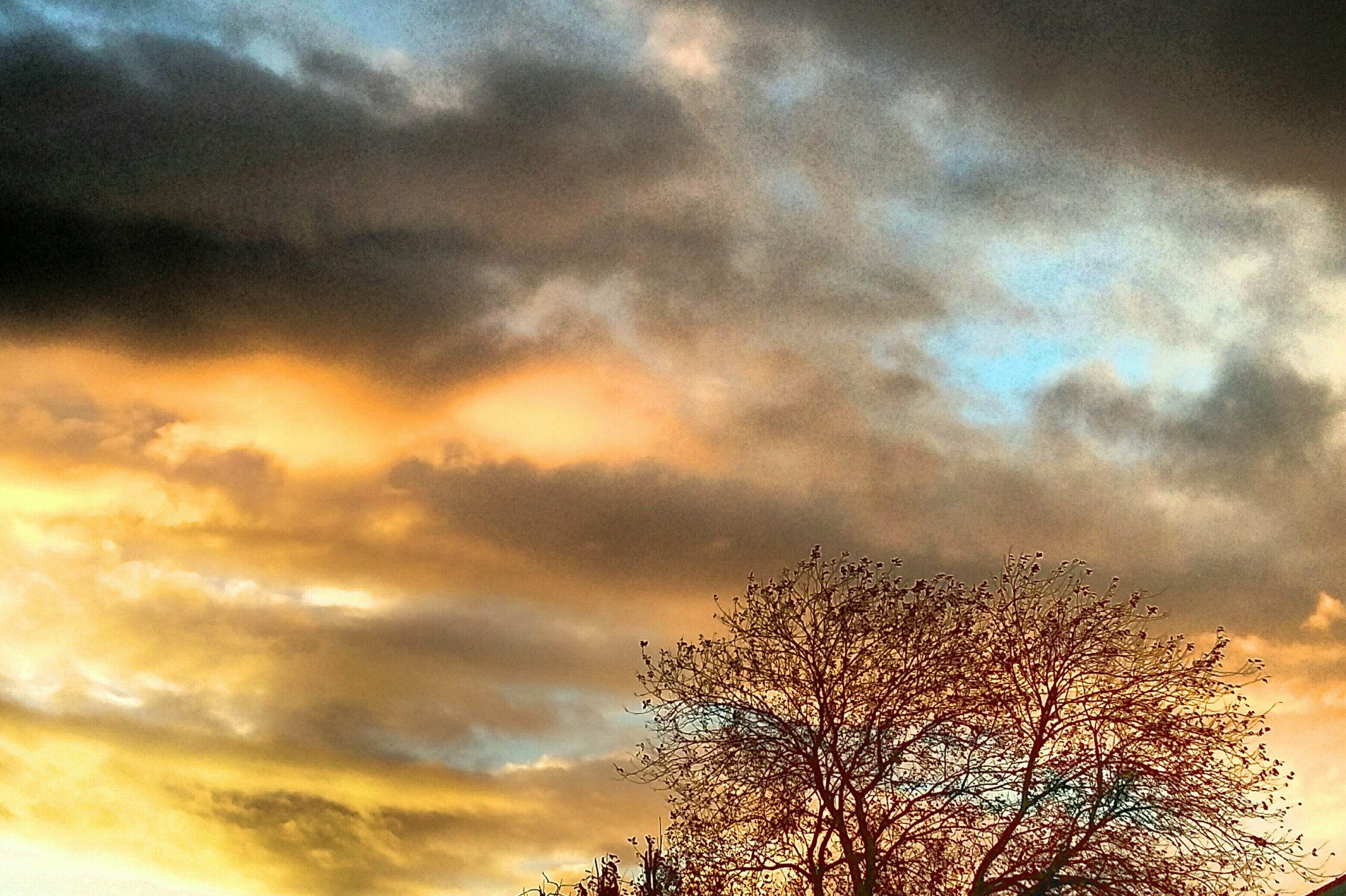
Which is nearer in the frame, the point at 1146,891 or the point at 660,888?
the point at 1146,891

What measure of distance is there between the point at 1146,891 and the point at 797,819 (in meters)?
8.12

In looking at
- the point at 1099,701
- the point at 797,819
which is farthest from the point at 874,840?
the point at 1099,701

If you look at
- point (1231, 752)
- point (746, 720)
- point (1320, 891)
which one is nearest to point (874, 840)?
point (746, 720)

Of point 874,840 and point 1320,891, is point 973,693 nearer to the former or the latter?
point 874,840

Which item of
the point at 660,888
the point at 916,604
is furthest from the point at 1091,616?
the point at 660,888

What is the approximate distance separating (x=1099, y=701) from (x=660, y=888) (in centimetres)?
1133

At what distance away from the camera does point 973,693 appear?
3288 centimetres

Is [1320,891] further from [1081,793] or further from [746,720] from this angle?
[746,720]

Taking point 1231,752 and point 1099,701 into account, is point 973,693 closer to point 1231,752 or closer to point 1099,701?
point 1099,701

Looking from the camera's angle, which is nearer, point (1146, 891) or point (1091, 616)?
point (1146, 891)

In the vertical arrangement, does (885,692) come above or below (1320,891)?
above

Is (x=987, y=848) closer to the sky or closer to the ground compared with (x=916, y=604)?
closer to the ground

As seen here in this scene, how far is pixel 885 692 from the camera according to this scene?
109 ft

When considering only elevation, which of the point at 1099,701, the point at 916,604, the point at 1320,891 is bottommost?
the point at 1320,891
